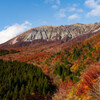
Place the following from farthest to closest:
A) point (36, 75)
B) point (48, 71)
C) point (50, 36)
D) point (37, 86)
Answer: point (50, 36), point (48, 71), point (36, 75), point (37, 86)

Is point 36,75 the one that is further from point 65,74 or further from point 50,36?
point 50,36

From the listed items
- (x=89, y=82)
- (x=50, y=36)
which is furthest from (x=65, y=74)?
(x=50, y=36)

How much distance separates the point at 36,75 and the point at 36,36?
390ft

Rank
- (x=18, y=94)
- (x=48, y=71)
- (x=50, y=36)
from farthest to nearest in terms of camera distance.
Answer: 1. (x=50, y=36)
2. (x=48, y=71)
3. (x=18, y=94)

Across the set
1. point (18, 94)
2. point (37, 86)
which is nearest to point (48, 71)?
point (37, 86)

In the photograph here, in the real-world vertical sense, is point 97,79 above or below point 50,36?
below

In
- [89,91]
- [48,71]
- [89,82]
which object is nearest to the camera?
[89,91]

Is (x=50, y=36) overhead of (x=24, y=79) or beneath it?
overhead

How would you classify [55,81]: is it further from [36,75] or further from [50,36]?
[50,36]

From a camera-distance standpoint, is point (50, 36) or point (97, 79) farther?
point (50, 36)

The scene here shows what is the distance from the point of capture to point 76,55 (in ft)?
63.5

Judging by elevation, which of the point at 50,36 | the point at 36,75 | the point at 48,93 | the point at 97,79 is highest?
the point at 50,36

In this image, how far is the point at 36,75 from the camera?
16.5 meters

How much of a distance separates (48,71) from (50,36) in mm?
113137
